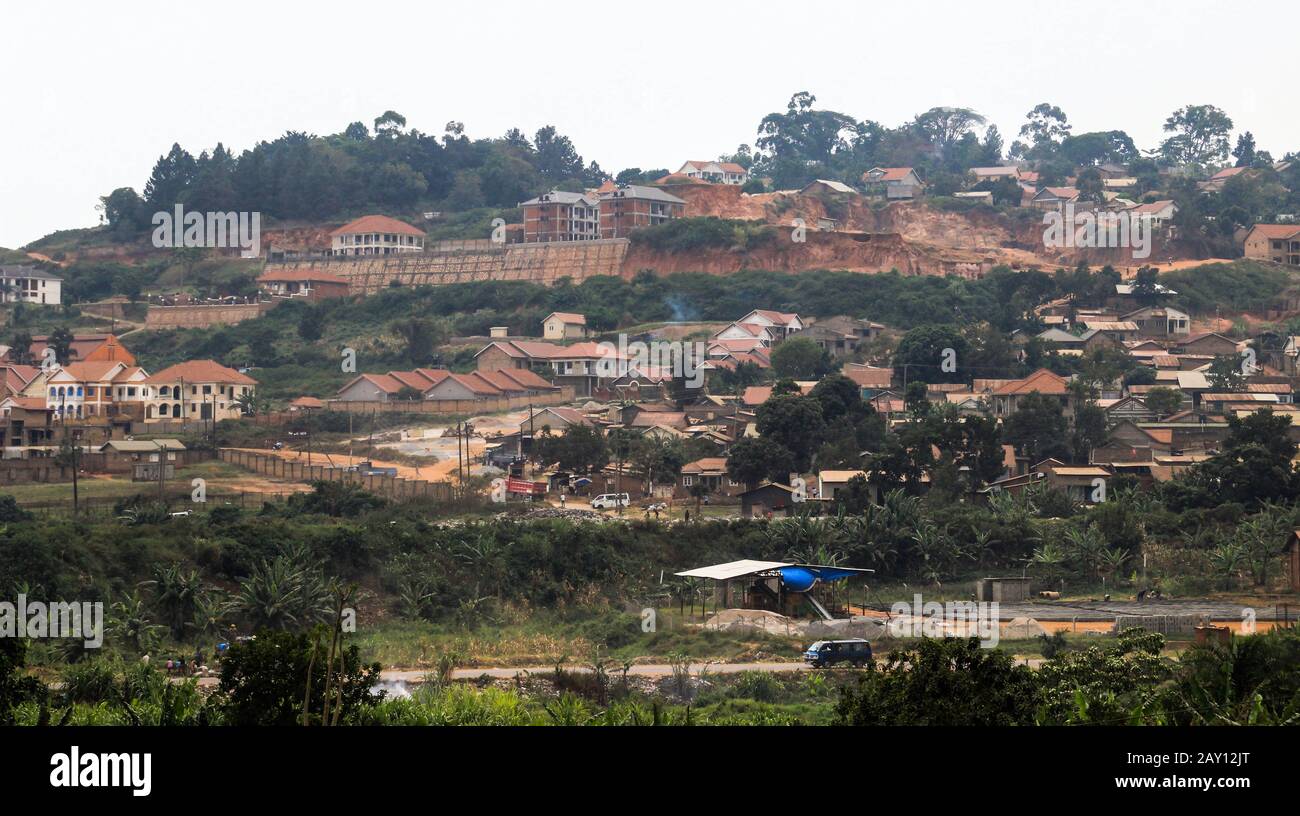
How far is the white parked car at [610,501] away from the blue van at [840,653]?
47.5 ft

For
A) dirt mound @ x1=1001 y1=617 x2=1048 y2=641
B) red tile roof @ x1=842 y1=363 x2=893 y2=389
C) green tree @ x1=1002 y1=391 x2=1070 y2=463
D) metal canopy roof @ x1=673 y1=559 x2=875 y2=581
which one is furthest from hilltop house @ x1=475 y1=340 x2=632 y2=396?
dirt mound @ x1=1001 y1=617 x2=1048 y2=641

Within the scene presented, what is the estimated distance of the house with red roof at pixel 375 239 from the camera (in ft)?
264

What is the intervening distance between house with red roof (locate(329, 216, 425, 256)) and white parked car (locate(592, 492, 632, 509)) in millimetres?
41141

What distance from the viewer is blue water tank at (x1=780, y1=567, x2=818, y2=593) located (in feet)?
102

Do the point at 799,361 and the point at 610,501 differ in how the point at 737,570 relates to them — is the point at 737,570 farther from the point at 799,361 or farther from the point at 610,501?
the point at 799,361

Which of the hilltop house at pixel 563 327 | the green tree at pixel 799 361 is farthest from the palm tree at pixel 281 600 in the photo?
the hilltop house at pixel 563 327

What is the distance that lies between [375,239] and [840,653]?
191ft

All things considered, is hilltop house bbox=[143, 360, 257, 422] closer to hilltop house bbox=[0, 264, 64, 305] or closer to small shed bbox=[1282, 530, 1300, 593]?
hilltop house bbox=[0, 264, 64, 305]

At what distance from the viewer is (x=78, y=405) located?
172 feet

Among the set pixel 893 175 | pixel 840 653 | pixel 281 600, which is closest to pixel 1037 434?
pixel 840 653

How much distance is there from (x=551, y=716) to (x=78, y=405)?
37.5m

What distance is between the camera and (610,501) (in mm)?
41188

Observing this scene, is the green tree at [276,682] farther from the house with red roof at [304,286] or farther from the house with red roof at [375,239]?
the house with red roof at [375,239]

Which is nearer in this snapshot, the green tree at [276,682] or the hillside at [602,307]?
the green tree at [276,682]
